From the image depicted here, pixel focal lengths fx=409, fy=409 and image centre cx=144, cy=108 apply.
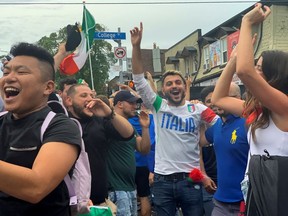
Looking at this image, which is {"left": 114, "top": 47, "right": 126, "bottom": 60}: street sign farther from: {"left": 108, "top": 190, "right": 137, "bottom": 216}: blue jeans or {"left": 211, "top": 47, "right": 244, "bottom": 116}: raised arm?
{"left": 211, "top": 47, "right": 244, "bottom": 116}: raised arm

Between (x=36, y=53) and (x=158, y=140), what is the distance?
9.44 ft

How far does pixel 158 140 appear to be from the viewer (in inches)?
190

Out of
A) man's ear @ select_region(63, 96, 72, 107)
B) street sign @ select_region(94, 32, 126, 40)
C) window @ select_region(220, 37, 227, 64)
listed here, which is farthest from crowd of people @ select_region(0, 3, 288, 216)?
window @ select_region(220, 37, 227, 64)

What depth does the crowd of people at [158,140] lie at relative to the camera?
1924 millimetres

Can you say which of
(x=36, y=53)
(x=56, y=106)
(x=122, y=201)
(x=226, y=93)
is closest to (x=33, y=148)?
(x=36, y=53)

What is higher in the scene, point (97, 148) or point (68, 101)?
point (68, 101)

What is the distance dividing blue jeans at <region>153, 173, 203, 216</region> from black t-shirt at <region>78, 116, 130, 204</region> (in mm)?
933

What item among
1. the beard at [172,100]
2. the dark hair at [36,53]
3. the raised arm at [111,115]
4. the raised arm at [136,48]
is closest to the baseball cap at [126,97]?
the beard at [172,100]

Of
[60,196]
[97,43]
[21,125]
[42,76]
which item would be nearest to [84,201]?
[60,196]

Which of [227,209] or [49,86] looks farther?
[227,209]

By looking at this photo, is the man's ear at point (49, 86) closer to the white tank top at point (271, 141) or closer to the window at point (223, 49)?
the white tank top at point (271, 141)

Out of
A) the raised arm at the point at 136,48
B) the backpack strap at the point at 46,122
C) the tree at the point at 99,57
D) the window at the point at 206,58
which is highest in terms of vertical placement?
the tree at the point at 99,57

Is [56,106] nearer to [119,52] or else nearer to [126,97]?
[126,97]

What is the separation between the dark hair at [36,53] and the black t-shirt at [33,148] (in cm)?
21
